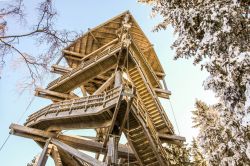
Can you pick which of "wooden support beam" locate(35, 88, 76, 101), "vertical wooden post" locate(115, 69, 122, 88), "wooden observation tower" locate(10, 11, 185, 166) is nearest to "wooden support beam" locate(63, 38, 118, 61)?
"wooden observation tower" locate(10, 11, 185, 166)

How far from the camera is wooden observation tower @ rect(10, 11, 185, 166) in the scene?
38.7 feet

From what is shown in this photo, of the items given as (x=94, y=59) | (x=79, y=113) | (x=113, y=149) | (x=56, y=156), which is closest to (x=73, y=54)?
(x=94, y=59)

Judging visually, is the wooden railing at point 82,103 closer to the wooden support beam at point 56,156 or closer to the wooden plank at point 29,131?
the wooden plank at point 29,131

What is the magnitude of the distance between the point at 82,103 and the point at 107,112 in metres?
1.80

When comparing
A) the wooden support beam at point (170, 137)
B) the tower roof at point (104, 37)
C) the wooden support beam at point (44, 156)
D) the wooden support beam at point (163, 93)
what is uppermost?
the tower roof at point (104, 37)

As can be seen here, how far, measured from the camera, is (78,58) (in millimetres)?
20609

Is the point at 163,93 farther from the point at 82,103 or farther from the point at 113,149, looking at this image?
the point at 113,149

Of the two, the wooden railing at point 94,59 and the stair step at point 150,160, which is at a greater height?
the wooden railing at point 94,59

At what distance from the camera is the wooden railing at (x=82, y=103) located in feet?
38.7

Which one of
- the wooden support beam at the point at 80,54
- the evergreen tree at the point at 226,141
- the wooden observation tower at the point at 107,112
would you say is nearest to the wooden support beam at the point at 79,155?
the wooden observation tower at the point at 107,112

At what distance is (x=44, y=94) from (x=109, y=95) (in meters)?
6.53

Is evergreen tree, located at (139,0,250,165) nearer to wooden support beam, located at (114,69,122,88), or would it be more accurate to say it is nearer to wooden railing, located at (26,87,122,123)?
wooden railing, located at (26,87,122,123)

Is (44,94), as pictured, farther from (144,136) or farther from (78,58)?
(144,136)

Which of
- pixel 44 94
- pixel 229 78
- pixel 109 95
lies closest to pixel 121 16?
pixel 44 94
